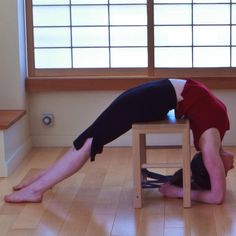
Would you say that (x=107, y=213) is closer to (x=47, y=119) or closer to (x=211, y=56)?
(x=47, y=119)

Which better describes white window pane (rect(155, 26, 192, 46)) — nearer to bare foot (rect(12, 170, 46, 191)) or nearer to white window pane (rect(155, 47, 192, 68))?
white window pane (rect(155, 47, 192, 68))

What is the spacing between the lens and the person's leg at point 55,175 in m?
3.73

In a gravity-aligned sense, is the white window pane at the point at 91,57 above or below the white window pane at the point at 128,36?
below

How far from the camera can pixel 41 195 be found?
3.81 m

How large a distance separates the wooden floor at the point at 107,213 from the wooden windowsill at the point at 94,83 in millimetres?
927

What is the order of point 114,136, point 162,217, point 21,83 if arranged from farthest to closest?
point 21,83 → point 114,136 → point 162,217

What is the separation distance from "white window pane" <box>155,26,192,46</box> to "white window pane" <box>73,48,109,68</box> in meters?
0.44

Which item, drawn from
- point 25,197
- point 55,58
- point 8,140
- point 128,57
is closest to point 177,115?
point 25,197

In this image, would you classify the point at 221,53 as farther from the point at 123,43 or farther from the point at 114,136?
the point at 114,136

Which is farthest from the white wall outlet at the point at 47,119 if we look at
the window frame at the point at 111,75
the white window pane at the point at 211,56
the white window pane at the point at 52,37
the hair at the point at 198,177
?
the hair at the point at 198,177

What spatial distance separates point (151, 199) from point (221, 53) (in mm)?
1865

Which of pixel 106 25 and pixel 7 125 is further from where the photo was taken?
pixel 106 25

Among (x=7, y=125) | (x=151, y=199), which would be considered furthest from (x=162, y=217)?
(x=7, y=125)

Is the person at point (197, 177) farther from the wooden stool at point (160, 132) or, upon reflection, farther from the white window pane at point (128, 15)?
the white window pane at point (128, 15)
